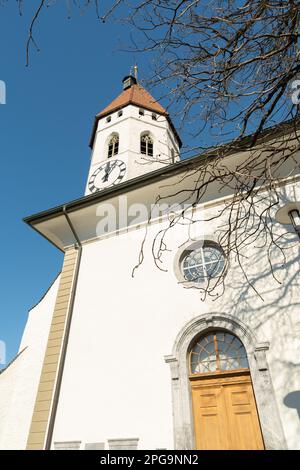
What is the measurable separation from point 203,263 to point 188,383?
2387mm

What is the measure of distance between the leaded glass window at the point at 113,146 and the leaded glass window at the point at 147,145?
44.2 inches

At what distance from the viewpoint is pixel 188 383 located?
5555 mm

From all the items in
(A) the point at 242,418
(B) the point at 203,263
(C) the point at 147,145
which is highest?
(C) the point at 147,145

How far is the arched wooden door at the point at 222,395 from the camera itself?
4938 mm

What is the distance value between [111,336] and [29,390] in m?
2.67

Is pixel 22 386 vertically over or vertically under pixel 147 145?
under

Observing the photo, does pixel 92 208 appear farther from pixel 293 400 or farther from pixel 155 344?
pixel 293 400

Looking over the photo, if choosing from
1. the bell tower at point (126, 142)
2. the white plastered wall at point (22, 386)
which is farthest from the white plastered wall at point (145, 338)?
the bell tower at point (126, 142)

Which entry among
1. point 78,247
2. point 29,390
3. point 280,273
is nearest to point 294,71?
point 280,273

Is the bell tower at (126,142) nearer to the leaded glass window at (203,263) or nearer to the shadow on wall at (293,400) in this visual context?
the leaded glass window at (203,263)

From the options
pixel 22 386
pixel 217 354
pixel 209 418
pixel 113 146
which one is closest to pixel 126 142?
pixel 113 146

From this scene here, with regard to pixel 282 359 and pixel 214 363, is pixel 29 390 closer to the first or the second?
pixel 214 363

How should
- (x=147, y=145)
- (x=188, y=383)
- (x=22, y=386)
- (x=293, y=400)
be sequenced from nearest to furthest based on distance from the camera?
(x=293, y=400), (x=188, y=383), (x=22, y=386), (x=147, y=145)

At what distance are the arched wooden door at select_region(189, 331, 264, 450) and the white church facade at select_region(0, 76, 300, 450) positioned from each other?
0.05 feet
